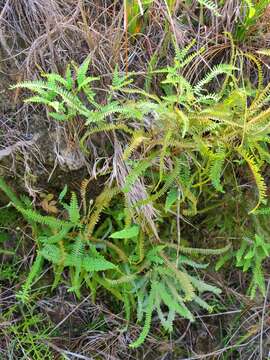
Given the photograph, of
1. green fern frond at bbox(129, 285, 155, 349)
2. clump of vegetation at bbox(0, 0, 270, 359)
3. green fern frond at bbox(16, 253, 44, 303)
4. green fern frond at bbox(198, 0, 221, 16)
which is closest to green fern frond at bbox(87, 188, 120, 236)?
clump of vegetation at bbox(0, 0, 270, 359)

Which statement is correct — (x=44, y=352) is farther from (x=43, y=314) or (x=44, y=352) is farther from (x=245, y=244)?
(x=245, y=244)

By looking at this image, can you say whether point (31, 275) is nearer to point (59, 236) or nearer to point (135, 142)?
point (59, 236)

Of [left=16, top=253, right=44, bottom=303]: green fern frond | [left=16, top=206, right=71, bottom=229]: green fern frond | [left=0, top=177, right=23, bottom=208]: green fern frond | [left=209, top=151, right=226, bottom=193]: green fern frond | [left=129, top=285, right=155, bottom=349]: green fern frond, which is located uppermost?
[left=209, top=151, right=226, bottom=193]: green fern frond

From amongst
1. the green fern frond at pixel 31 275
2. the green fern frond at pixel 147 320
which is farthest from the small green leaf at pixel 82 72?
the green fern frond at pixel 147 320

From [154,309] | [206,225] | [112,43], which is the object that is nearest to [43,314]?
[154,309]

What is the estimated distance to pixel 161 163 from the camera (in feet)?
5.22

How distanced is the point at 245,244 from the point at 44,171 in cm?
84

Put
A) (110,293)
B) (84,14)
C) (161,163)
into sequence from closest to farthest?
(161,163) → (84,14) → (110,293)

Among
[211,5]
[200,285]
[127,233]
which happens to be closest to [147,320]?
[200,285]

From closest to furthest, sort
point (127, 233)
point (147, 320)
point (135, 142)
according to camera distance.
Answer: point (135, 142), point (127, 233), point (147, 320)

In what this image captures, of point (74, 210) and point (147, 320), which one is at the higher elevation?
point (74, 210)

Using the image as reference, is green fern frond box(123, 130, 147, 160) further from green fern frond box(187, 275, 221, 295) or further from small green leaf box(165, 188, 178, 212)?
green fern frond box(187, 275, 221, 295)

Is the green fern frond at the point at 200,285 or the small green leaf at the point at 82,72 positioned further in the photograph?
the green fern frond at the point at 200,285

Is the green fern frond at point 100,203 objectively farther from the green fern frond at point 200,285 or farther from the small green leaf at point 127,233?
the green fern frond at point 200,285
